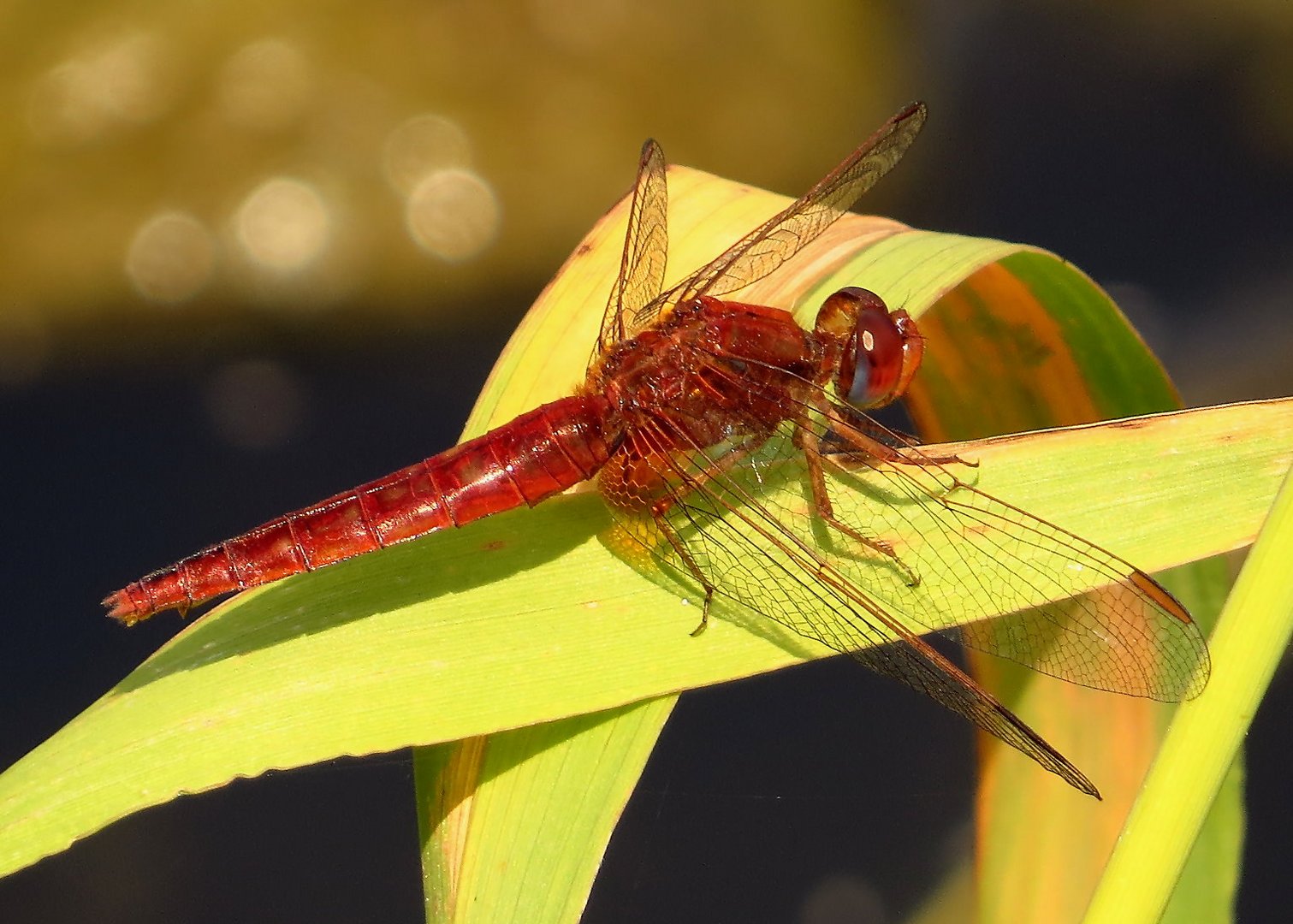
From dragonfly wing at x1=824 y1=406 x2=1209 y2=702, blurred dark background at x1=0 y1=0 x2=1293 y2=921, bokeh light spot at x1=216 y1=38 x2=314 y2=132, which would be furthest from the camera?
bokeh light spot at x1=216 y1=38 x2=314 y2=132

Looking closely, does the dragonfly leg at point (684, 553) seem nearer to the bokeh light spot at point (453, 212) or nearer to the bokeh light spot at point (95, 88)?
the bokeh light spot at point (453, 212)

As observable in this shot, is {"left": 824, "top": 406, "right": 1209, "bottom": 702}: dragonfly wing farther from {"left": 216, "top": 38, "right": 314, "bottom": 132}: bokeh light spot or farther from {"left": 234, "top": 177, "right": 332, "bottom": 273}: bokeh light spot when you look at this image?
{"left": 216, "top": 38, "right": 314, "bottom": 132}: bokeh light spot

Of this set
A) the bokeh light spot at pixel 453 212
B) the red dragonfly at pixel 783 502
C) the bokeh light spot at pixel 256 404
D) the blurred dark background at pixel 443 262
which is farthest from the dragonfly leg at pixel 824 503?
the bokeh light spot at pixel 256 404

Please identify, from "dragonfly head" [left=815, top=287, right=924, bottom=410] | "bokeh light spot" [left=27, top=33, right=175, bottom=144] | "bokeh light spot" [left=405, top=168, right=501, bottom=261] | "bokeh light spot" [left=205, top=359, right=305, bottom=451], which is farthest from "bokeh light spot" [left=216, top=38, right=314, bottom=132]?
"dragonfly head" [left=815, top=287, right=924, bottom=410]

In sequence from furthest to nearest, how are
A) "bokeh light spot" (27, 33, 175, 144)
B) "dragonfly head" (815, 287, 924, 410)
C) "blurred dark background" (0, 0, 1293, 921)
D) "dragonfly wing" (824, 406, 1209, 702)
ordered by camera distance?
1. "bokeh light spot" (27, 33, 175, 144)
2. "blurred dark background" (0, 0, 1293, 921)
3. "dragonfly head" (815, 287, 924, 410)
4. "dragonfly wing" (824, 406, 1209, 702)

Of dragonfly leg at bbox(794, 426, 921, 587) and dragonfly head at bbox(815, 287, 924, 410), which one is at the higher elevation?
dragonfly head at bbox(815, 287, 924, 410)

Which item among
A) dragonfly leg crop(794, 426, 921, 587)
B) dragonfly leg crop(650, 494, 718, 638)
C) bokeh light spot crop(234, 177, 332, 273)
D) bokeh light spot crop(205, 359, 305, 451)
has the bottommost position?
bokeh light spot crop(205, 359, 305, 451)

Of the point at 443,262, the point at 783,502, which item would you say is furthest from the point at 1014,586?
the point at 443,262

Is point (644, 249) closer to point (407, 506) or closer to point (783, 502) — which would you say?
point (783, 502)
